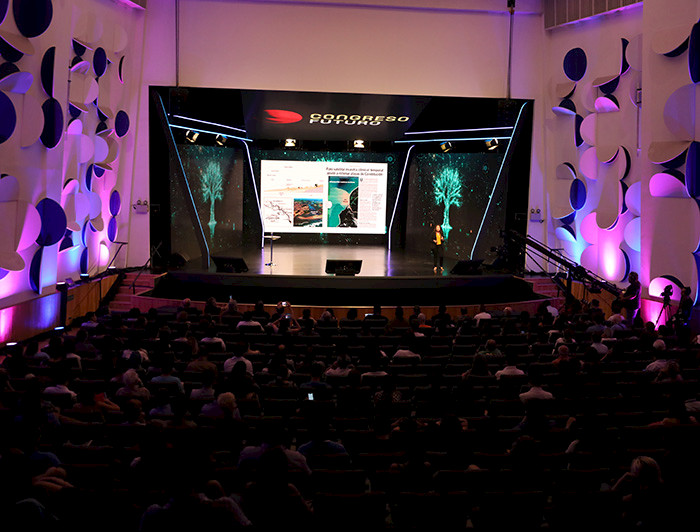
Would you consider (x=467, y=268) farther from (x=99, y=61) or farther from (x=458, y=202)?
(x=99, y=61)

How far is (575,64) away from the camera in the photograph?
15.1 m

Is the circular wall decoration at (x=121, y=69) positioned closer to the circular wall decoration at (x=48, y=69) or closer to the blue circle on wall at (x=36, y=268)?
the circular wall decoration at (x=48, y=69)

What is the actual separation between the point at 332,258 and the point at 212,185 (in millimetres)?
4258

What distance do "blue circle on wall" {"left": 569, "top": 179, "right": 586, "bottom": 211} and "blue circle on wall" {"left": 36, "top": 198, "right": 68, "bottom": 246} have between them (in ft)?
38.4

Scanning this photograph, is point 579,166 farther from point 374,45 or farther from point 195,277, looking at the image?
point 195,277

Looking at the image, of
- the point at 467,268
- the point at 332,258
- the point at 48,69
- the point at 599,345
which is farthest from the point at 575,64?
the point at 48,69

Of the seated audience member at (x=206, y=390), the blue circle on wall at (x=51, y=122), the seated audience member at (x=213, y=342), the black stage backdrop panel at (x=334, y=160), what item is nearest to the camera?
the seated audience member at (x=206, y=390)

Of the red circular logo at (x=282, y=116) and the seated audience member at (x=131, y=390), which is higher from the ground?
the red circular logo at (x=282, y=116)

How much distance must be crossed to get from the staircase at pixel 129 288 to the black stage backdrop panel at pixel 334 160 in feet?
22.2

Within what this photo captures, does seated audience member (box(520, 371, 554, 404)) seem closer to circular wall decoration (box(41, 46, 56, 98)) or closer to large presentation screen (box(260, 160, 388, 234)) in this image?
circular wall decoration (box(41, 46, 56, 98))

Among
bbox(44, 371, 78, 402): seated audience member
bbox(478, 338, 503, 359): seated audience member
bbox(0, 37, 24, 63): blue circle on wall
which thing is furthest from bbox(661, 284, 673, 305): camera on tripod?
bbox(0, 37, 24, 63): blue circle on wall

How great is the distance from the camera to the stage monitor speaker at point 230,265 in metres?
13.8

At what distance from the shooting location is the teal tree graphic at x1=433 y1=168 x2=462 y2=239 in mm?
18641

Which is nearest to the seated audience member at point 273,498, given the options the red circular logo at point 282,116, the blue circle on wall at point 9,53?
the blue circle on wall at point 9,53
